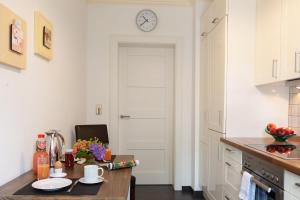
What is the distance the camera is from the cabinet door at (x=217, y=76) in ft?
9.21

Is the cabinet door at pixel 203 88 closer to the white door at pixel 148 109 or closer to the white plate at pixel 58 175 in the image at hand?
the white door at pixel 148 109

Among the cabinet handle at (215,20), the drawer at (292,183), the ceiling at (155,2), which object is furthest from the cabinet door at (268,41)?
the ceiling at (155,2)

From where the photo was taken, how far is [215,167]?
3002 mm

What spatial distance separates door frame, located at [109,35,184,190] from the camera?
386 centimetres

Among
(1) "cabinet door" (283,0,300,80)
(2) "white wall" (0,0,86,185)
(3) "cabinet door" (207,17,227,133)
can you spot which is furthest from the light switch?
(1) "cabinet door" (283,0,300,80)

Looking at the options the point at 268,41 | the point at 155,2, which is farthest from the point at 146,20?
the point at 268,41

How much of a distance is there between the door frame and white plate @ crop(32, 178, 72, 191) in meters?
2.26

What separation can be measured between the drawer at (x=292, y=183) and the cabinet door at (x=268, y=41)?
3.24 ft

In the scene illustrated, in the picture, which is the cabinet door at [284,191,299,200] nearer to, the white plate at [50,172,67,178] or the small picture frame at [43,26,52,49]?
the white plate at [50,172,67,178]

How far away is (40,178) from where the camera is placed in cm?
169

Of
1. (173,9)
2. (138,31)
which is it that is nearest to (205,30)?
(173,9)

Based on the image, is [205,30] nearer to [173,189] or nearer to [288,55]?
[288,55]

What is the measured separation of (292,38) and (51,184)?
6.43ft

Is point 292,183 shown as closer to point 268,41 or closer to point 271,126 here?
point 271,126
